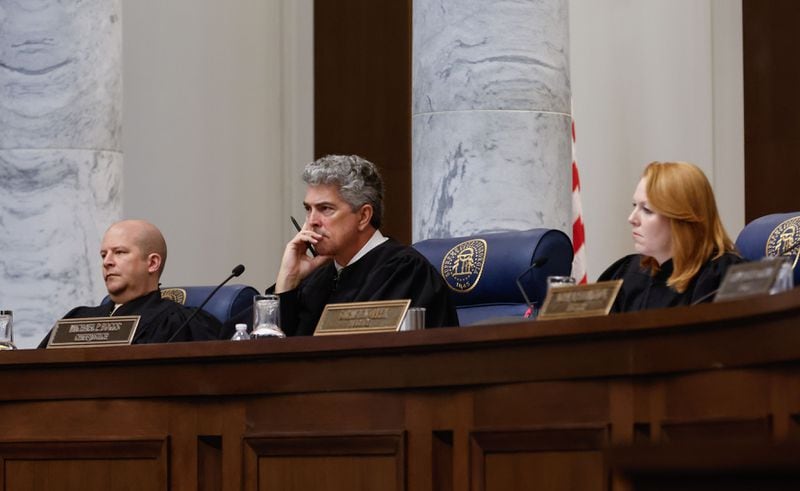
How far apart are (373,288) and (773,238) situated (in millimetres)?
1100

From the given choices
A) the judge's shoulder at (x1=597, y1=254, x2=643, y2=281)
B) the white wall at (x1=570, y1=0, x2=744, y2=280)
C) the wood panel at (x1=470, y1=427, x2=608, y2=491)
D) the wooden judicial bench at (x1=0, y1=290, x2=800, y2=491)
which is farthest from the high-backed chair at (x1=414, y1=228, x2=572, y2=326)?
the white wall at (x1=570, y1=0, x2=744, y2=280)

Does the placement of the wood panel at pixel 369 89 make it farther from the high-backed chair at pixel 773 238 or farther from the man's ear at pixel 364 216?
the high-backed chair at pixel 773 238

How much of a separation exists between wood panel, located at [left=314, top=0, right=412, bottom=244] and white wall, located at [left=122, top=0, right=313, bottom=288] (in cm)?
9

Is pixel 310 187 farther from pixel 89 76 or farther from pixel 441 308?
pixel 89 76

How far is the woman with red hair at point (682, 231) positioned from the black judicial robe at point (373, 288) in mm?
679

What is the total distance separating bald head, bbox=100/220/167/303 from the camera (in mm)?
5031

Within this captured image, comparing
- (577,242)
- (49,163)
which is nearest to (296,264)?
(49,163)

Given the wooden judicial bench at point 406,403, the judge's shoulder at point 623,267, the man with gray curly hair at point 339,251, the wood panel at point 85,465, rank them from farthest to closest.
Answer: the man with gray curly hair at point 339,251, the judge's shoulder at point 623,267, the wood panel at point 85,465, the wooden judicial bench at point 406,403

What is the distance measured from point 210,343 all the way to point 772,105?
18.0 feet

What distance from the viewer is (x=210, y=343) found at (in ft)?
11.0

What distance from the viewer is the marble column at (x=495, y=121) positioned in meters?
5.26

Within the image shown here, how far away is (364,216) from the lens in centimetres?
447

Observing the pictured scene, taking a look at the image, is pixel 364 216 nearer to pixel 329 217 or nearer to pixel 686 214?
pixel 329 217

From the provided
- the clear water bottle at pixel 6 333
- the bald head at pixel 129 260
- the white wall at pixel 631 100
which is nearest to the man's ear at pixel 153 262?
the bald head at pixel 129 260
